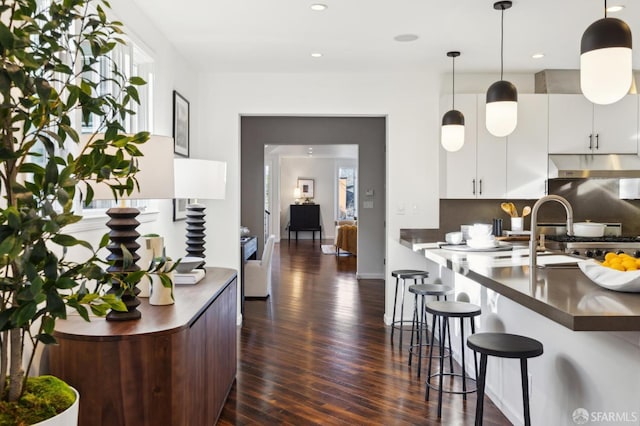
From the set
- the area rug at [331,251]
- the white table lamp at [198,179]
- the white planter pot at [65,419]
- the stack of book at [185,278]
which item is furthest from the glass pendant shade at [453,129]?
the area rug at [331,251]

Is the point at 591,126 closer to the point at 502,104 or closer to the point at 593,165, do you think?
the point at 593,165

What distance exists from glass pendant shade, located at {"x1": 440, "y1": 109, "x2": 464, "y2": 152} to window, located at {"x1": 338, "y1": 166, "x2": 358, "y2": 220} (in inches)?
444

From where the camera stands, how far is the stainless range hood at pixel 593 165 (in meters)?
4.99

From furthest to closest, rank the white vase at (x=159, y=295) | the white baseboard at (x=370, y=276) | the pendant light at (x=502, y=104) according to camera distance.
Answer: the white baseboard at (x=370, y=276)
the pendant light at (x=502, y=104)
the white vase at (x=159, y=295)

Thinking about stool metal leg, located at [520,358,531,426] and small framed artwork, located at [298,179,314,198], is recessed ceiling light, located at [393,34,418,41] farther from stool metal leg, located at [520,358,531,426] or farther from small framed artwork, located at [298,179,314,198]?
small framed artwork, located at [298,179,314,198]

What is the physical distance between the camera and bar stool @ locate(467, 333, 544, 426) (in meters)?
2.19

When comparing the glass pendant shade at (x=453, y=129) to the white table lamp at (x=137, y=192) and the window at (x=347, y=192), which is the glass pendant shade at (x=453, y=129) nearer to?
the white table lamp at (x=137, y=192)

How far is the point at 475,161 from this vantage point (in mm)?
5098

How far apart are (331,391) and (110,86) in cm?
239

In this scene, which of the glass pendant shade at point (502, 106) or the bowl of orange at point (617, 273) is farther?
the glass pendant shade at point (502, 106)

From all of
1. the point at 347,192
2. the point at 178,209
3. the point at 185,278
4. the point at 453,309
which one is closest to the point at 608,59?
the point at 453,309

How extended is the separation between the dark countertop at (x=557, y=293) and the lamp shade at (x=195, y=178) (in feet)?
5.19

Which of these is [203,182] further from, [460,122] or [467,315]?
[460,122]

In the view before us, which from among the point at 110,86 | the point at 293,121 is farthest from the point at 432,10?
the point at 293,121
